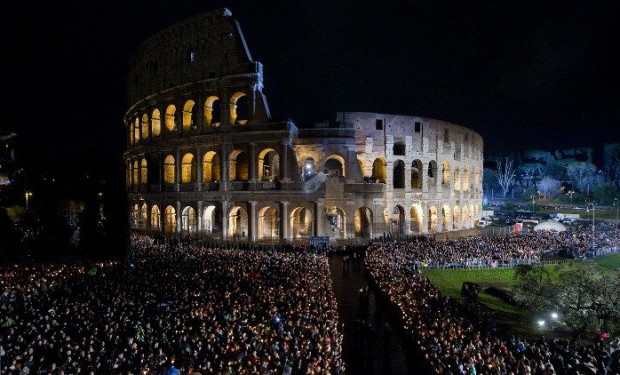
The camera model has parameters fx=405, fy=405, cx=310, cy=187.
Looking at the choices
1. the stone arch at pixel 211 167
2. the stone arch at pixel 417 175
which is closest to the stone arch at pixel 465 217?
the stone arch at pixel 417 175

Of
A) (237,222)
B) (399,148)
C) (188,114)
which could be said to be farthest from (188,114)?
(399,148)

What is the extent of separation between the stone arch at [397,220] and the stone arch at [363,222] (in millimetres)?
2653

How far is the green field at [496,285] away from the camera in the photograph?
1584cm

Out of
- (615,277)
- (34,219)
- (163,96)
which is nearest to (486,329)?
(615,277)

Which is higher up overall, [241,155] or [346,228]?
[241,155]

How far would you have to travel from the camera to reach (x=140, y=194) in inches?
1658

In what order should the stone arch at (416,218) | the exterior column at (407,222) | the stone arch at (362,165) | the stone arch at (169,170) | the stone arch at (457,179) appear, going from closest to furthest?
the stone arch at (362,165) → the exterior column at (407,222) → the stone arch at (169,170) → the stone arch at (416,218) → the stone arch at (457,179)

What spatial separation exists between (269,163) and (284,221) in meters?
10.4

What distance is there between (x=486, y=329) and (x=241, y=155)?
95.9ft

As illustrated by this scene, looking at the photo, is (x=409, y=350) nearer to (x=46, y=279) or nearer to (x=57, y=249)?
(x=46, y=279)

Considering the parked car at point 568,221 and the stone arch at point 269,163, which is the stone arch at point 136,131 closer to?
the stone arch at point 269,163

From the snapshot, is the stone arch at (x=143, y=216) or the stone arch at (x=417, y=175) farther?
the stone arch at (x=143, y=216)

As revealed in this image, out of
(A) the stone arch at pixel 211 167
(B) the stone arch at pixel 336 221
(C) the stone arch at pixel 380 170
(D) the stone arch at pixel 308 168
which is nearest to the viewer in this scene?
(B) the stone arch at pixel 336 221

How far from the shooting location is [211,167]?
39438 millimetres
